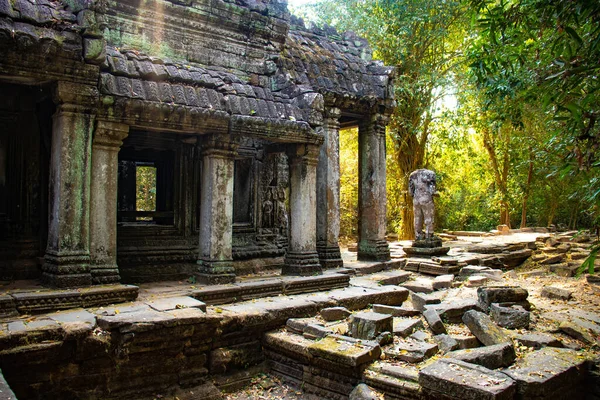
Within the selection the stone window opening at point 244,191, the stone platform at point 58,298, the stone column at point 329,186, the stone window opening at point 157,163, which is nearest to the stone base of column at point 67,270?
the stone platform at point 58,298

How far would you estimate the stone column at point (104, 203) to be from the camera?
5.97 m

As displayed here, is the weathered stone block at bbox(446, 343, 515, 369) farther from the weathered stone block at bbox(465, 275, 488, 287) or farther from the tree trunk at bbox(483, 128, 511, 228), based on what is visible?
the tree trunk at bbox(483, 128, 511, 228)

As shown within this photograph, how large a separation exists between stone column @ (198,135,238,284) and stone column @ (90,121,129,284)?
4.10 ft

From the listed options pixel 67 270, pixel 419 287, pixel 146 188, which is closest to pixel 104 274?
pixel 67 270

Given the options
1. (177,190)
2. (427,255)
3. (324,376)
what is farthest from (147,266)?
(427,255)

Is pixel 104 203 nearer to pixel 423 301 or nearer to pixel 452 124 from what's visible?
pixel 423 301

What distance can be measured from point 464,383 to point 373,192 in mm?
6417

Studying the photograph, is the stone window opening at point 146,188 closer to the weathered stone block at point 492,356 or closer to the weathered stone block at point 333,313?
the weathered stone block at point 333,313

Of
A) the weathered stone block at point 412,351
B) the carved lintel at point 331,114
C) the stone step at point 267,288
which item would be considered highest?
the carved lintel at point 331,114

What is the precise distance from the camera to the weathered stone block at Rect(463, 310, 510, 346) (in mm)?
5348

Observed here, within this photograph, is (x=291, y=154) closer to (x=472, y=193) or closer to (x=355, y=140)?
(x=355, y=140)

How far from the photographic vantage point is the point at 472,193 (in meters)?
26.2

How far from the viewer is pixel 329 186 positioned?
371 inches

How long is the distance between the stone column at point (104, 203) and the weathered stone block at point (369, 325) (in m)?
2.99
